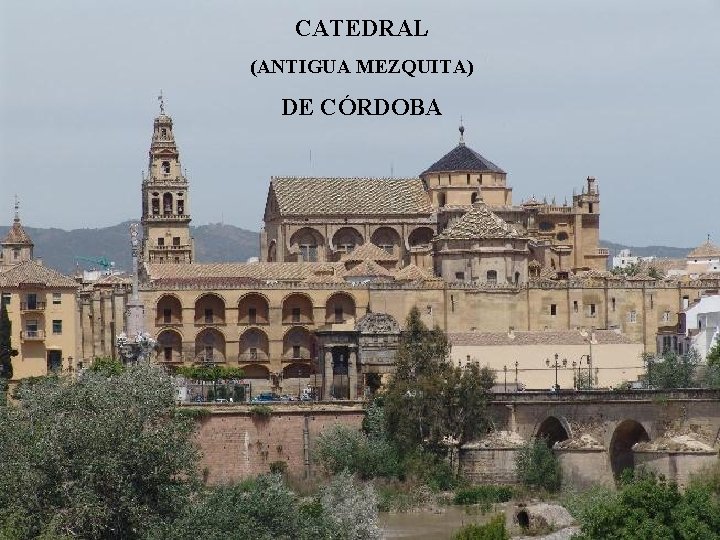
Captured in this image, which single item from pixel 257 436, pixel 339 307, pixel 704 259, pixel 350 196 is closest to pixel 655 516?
pixel 257 436

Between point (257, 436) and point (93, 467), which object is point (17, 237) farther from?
point (93, 467)

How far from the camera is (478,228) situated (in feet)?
342

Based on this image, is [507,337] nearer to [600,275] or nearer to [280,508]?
[600,275]

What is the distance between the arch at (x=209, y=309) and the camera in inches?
4016

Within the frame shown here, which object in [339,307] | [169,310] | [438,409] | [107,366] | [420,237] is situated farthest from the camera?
[420,237]

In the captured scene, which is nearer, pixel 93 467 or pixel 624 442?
pixel 93 467

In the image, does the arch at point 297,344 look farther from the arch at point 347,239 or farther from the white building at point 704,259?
the white building at point 704,259

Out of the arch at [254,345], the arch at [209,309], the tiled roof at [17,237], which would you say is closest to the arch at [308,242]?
the arch at [254,345]

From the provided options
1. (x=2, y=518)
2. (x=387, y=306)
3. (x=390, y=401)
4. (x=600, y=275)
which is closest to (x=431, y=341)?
(x=390, y=401)

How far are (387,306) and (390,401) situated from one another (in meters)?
18.4

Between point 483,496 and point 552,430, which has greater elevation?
point 552,430

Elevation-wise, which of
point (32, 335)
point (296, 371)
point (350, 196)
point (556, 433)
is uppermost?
point (350, 196)

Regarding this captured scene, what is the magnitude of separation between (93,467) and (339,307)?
42.3 metres

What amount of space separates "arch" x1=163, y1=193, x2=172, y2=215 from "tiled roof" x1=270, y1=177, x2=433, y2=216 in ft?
31.1
